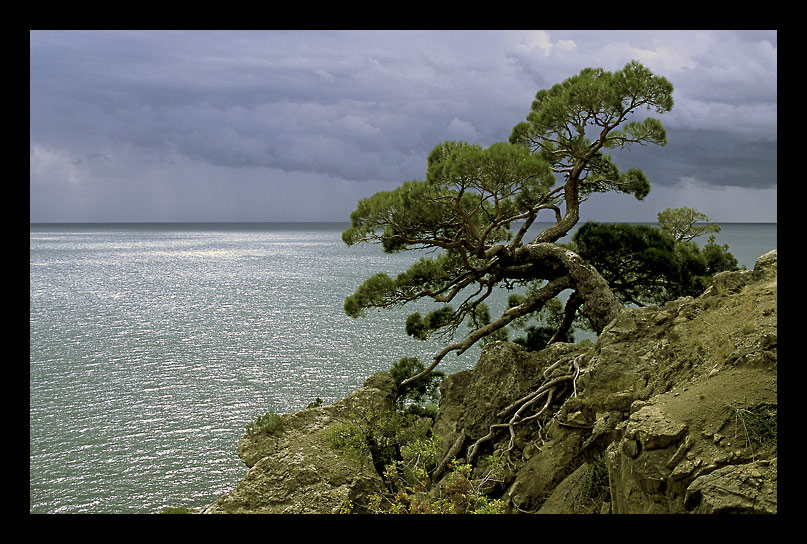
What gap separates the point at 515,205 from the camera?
51.3 ft

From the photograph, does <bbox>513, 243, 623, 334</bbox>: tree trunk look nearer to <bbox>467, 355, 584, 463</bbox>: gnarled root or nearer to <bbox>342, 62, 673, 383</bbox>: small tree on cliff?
<bbox>342, 62, 673, 383</bbox>: small tree on cliff

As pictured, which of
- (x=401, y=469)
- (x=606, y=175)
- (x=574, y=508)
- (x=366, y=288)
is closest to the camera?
(x=574, y=508)

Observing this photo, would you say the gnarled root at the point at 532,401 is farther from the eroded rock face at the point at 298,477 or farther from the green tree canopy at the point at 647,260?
the green tree canopy at the point at 647,260

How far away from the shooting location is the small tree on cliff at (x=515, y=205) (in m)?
12.2

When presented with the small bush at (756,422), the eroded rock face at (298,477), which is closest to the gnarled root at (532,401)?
the eroded rock face at (298,477)

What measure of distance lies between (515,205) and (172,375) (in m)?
22.0

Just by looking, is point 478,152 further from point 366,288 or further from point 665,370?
point 665,370

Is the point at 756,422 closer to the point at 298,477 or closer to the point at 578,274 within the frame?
the point at 298,477

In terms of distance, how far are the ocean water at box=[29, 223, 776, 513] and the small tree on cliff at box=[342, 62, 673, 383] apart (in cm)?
869

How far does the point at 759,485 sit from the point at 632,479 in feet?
3.54

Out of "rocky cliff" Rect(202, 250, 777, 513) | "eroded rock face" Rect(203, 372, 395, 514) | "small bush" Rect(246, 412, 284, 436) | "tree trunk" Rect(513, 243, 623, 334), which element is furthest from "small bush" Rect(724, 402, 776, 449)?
"small bush" Rect(246, 412, 284, 436)

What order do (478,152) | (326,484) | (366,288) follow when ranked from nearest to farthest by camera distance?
(326,484) < (478,152) < (366,288)
